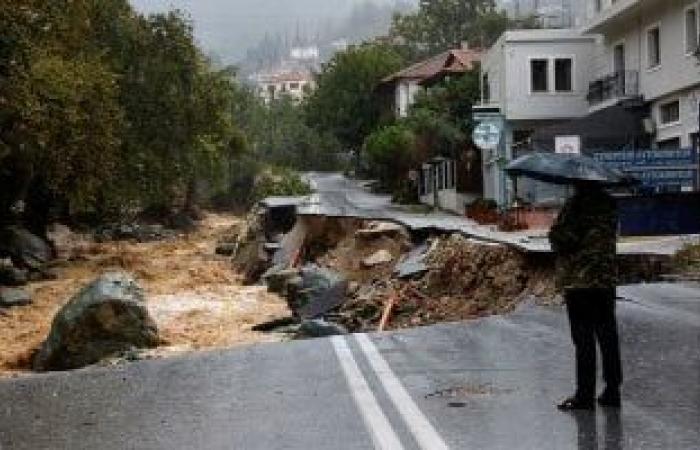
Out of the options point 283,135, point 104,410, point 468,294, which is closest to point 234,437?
point 104,410

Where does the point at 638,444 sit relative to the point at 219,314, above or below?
above

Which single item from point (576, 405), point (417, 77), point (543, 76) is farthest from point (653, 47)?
point (417, 77)

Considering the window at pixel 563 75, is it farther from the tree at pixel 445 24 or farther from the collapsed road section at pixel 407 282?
the tree at pixel 445 24

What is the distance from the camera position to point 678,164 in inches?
1008

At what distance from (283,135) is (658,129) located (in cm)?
Answer: 7533

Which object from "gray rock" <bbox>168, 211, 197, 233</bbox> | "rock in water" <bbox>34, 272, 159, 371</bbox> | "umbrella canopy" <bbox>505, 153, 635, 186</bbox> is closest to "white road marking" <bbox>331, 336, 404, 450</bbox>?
"umbrella canopy" <bbox>505, 153, 635, 186</bbox>

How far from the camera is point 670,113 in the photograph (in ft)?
124

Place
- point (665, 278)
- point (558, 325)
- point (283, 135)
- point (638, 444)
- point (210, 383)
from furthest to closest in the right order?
point (283, 135), point (665, 278), point (558, 325), point (210, 383), point (638, 444)

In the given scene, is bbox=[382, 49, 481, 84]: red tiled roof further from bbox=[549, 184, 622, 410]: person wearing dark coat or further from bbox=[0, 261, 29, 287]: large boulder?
bbox=[549, 184, 622, 410]: person wearing dark coat

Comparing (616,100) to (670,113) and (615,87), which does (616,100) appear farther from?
(670,113)

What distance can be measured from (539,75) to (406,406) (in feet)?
136

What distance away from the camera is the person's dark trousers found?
8.70m

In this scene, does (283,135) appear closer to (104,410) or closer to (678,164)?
(678,164)

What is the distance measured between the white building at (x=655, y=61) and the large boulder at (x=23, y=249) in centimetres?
2099
